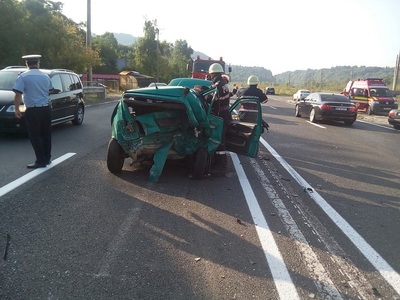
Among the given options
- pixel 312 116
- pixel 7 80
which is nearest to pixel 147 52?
pixel 312 116

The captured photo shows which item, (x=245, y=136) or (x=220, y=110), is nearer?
(x=245, y=136)

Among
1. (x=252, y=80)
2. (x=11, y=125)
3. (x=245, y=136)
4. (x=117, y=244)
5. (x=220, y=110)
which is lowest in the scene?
(x=117, y=244)

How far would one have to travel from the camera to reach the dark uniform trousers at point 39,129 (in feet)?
21.7

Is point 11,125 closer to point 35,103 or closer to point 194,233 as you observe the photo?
point 35,103

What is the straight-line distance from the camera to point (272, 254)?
3865 millimetres

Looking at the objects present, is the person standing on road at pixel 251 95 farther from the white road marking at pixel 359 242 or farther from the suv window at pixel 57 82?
the suv window at pixel 57 82

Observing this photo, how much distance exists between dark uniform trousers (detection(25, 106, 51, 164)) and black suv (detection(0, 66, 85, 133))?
2697 mm

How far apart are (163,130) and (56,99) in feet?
18.3

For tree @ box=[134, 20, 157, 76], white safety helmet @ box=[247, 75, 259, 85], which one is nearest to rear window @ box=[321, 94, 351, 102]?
white safety helmet @ box=[247, 75, 259, 85]

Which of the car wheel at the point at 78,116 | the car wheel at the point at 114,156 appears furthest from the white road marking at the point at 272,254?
the car wheel at the point at 78,116

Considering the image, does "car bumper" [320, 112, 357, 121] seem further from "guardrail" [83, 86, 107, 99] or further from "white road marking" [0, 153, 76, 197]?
"guardrail" [83, 86, 107, 99]

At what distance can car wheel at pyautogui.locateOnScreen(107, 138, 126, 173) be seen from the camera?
639 cm

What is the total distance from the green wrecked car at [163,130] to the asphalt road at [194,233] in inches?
15.8

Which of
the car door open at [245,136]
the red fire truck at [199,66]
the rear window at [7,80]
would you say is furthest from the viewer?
the red fire truck at [199,66]
